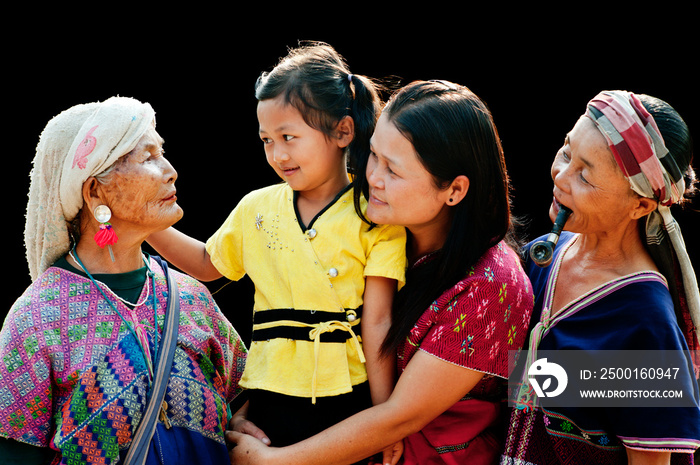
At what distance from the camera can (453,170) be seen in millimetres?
2094

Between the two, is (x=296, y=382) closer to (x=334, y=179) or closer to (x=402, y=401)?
(x=402, y=401)

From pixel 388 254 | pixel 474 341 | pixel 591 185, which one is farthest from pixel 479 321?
pixel 591 185

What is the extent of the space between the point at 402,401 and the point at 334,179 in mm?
793

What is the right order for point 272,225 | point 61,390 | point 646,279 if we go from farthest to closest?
1. point 272,225
2. point 646,279
3. point 61,390

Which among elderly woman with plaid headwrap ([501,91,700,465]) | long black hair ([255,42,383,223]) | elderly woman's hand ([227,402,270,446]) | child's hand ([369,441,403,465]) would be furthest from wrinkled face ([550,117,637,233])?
elderly woman's hand ([227,402,270,446])

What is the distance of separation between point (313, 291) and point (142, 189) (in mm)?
638

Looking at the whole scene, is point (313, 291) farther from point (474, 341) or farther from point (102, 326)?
point (102, 326)

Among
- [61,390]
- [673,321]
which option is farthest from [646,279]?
[61,390]

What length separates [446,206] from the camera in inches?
87.8

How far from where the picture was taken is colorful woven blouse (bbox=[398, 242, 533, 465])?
204 cm

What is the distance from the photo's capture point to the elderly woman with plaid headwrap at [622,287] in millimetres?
2014

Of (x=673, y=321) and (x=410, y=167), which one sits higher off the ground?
(x=410, y=167)

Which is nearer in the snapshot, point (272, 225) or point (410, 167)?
point (410, 167)

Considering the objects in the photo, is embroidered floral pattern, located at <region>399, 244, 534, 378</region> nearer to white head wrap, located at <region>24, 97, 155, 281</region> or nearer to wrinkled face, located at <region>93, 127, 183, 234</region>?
wrinkled face, located at <region>93, 127, 183, 234</region>
